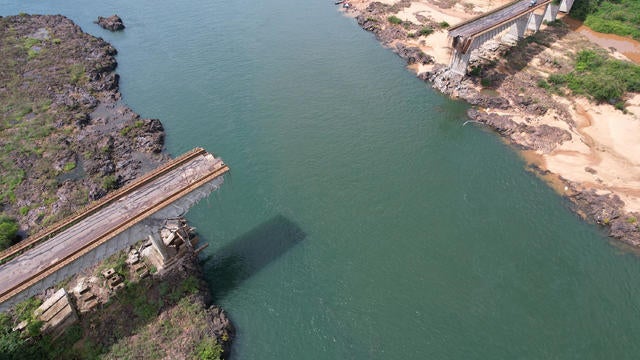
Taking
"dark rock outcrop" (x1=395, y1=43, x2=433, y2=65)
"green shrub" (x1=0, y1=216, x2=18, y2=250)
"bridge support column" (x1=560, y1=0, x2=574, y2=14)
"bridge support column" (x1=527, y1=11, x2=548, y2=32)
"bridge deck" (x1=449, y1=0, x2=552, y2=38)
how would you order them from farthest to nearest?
"bridge support column" (x1=560, y1=0, x2=574, y2=14) → "bridge support column" (x1=527, y1=11, x2=548, y2=32) → "dark rock outcrop" (x1=395, y1=43, x2=433, y2=65) → "bridge deck" (x1=449, y1=0, x2=552, y2=38) → "green shrub" (x1=0, y1=216, x2=18, y2=250)

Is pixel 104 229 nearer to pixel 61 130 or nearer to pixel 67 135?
pixel 67 135

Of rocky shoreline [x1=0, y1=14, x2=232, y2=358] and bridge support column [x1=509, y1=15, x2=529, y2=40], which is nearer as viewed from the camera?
rocky shoreline [x1=0, y1=14, x2=232, y2=358]

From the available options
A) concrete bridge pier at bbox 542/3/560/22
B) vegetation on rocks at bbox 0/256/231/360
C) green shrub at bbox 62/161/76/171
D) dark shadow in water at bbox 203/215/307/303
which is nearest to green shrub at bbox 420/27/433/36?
concrete bridge pier at bbox 542/3/560/22

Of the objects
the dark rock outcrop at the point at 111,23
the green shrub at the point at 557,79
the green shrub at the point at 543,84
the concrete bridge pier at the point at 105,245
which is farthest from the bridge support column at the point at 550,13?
the dark rock outcrop at the point at 111,23

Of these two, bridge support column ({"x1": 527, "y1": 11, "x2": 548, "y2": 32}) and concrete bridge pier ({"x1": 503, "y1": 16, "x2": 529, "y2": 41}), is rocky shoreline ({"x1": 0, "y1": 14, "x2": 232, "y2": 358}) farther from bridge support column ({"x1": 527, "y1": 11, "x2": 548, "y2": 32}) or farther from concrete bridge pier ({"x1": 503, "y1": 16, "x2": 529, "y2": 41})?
bridge support column ({"x1": 527, "y1": 11, "x2": 548, "y2": 32})

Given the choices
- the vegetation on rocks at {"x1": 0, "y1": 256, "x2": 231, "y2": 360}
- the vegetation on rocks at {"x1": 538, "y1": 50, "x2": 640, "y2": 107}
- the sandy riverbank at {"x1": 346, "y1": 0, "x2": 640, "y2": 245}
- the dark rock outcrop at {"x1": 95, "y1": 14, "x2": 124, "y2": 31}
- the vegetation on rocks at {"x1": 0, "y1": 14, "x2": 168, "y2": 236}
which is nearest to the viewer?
the vegetation on rocks at {"x1": 0, "y1": 256, "x2": 231, "y2": 360}

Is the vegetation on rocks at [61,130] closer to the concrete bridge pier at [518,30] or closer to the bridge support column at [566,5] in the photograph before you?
the concrete bridge pier at [518,30]

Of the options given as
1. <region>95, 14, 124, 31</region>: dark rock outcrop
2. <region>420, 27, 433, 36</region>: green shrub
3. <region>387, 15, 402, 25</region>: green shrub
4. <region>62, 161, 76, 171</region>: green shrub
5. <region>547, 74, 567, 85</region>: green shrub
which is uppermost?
<region>95, 14, 124, 31</region>: dark rock outcrop
